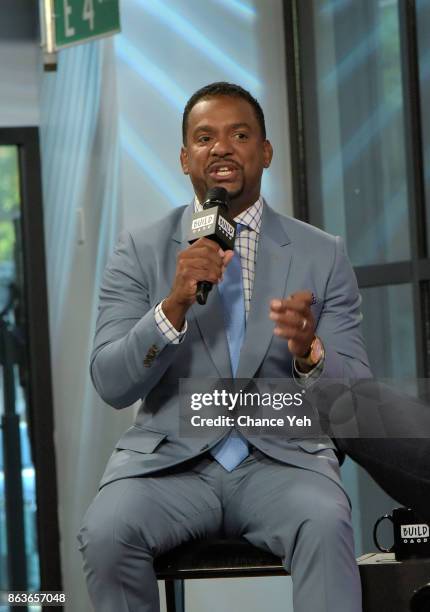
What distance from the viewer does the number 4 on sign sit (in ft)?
10.5

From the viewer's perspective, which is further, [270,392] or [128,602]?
[128,602]

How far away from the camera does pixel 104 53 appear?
3719 mm

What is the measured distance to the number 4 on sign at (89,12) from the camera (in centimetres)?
320

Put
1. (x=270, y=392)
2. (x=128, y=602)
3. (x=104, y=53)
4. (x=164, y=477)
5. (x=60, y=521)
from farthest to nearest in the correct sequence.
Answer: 1. (x=60, y=521)
2. (x=104, y=53)
3. (x=164, y=477)
4. (x=128, y=602)
5. (x=270, y=392)

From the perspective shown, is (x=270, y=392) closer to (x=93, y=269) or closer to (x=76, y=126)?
(x=93, y=269)

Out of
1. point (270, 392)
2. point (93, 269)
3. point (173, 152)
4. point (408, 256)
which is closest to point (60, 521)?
point (93, 269)

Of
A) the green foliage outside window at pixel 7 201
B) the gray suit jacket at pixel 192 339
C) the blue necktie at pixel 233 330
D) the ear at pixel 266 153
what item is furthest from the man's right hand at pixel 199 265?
the green foliage outside window at pixel 7 201

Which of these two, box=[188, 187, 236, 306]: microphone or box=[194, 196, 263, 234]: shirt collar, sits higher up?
box=[194, 196, 263, 234]: shirt collar

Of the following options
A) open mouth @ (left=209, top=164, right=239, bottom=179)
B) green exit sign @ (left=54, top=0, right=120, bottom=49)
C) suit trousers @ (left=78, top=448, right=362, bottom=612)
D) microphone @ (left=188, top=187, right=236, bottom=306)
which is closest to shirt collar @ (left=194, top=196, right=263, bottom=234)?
open mouth @ (left=209, top=164, right=239, bottom=179)

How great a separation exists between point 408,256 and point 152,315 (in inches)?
51.0

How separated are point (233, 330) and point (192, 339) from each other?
8cm

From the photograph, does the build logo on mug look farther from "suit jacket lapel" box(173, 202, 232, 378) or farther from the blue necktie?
"suit jacket lapel" box(173, 202, 232, 378)

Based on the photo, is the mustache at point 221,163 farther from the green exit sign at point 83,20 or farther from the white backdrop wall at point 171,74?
the white backdrop wall at point 171,74

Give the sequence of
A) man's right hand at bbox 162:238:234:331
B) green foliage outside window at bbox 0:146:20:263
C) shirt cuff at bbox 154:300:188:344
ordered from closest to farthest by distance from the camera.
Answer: man's right hand at bbox 162:238:234:331
shirt cuff at bbox 154:300:188:344
green foliage outside window at bbox 0:146:20:263
